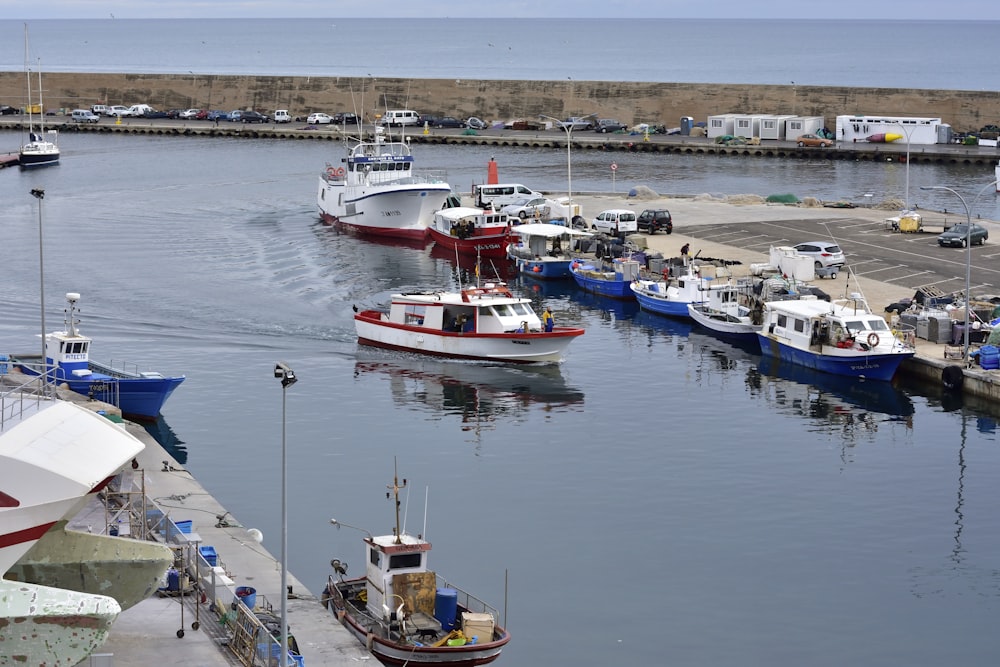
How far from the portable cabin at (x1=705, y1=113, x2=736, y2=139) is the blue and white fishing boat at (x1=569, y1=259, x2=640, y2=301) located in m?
62.8

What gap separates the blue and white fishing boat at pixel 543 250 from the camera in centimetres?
6906

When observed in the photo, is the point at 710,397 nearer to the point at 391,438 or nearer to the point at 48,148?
the point at 391,438

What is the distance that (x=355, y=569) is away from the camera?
33.1 m

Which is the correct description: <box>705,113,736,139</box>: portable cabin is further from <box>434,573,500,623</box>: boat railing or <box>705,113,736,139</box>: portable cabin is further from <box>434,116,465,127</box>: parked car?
<box>434,573,500,623</box>: boat railing

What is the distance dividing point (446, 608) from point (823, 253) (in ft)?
131

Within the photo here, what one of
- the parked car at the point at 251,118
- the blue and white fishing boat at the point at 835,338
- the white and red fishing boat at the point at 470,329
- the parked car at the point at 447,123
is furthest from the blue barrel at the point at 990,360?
the parked car at the point at 251,118

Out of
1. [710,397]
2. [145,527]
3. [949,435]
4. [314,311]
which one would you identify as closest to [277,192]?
[314,311]

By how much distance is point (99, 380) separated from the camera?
1729 inches

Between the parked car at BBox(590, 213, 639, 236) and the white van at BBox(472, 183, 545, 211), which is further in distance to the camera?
the white van at BBox(472, 183, 545, 211)

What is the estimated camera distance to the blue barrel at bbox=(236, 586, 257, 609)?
88.9 ft

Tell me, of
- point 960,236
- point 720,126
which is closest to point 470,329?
point 960,236

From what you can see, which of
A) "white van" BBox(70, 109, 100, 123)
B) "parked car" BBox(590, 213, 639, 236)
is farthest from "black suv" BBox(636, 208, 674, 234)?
"white van" BBox(70, 109, 100, 123)

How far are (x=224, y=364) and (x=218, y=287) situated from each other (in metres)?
13.7

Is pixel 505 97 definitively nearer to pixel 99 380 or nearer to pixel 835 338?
pixel 835 338
